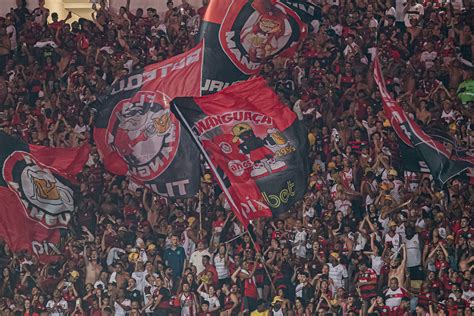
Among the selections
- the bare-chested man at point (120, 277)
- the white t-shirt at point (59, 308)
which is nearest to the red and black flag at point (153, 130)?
the bare-chested man at point (120, 277)

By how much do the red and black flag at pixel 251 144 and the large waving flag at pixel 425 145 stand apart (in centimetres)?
189

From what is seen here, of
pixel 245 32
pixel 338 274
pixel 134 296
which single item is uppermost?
pixel 245 32

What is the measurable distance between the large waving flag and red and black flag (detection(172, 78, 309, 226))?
1886 millimetres

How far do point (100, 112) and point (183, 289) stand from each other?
12.6 ft

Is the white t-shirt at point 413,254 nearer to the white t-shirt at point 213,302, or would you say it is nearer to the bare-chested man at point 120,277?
the white t-shirt at point 213,302

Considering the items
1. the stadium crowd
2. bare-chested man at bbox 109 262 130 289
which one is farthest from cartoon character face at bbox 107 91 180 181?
bare-chested man at bbox 109 262 130 289

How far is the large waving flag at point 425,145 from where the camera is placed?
2631 cm

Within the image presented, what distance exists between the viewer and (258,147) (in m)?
25.6

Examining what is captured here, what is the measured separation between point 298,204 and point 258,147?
1450 mm

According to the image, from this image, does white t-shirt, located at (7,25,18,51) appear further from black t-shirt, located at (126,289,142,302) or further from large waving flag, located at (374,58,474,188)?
large waving flag, located at (374,58,474,188)

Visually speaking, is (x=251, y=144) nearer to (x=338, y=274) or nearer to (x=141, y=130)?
(x=338, y=274)

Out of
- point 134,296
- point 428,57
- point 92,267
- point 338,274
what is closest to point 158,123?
point 92,267

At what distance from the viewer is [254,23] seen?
94.1ft

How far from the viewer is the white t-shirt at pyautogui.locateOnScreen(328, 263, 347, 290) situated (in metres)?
25.3
